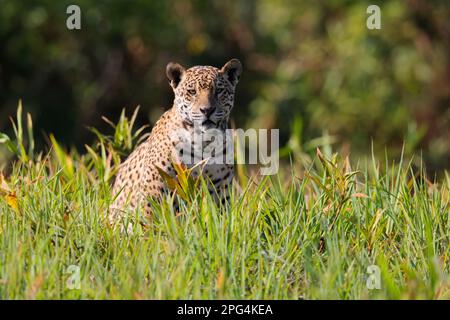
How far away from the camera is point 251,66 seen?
630 inches

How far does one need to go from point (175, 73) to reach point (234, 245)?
1809 mm

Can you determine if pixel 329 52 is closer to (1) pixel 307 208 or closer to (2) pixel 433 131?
(2) pixel 433 131

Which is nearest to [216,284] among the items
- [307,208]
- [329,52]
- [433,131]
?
[307,208]

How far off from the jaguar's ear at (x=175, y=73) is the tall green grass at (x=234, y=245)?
0.88 m

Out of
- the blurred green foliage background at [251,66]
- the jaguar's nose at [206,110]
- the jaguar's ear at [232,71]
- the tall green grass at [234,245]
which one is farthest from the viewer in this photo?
the blurred green foliage background at [251,66]

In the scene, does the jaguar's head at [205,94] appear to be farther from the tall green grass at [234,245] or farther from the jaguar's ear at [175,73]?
the tall green grass at [234,245]

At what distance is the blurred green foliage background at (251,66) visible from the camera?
570 inches

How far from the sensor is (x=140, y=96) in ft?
49.6

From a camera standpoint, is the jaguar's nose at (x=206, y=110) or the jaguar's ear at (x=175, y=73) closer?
the jaguar's nose at (x=206, y=110)

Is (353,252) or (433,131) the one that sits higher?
(433,131)

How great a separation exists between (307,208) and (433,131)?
966 cm

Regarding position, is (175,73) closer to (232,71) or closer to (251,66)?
(232,71)

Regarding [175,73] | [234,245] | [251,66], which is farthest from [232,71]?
[251,66]

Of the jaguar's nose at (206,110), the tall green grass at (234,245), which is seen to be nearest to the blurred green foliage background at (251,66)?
the jaguar's nose at (206,110)
